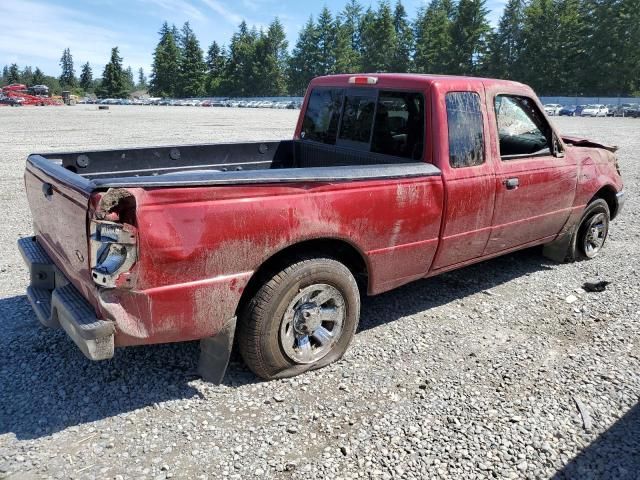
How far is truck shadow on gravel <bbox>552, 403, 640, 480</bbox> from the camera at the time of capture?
275 centimetres

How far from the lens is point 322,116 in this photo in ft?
16.7

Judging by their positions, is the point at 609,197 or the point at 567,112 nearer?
the point at 609,197

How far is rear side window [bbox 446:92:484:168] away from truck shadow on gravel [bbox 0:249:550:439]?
4.84 feet

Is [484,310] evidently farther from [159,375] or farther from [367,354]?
[159,375]

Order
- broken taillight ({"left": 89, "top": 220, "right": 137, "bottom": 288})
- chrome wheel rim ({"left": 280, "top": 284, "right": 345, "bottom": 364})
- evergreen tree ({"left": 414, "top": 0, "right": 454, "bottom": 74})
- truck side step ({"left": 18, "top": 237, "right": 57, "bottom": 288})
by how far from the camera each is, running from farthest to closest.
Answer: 1. evergreen tree ({"left": 414, "top": 0, "right": 454, "bottom": 74})
2. truck side step ({"left": 18, "top": 237, "right": 57, "bottom": 288})
3. chrome wheel rim ({"left": 280, "top": 284, "right": 345, "bottom": 364})
4. broken taillight ({"left": 89, "top": 220, "right": 137, "bottom": 288})

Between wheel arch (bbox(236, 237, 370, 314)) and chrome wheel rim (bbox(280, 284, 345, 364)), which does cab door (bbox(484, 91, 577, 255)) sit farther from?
chrome wheel rim (bbox(280, 284, 345, 364))

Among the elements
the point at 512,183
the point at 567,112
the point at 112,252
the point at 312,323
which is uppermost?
the point at 567,112

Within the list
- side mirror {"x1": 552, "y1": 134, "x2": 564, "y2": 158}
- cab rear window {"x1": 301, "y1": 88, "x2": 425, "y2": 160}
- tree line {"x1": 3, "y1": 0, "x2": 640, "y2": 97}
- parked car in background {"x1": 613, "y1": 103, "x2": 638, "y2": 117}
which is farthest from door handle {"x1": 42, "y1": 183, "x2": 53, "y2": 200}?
tree line {"x1": 3, "y1": 0, "x2": 640, "y2": 97}

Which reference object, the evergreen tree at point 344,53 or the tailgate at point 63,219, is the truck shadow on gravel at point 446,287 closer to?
the tailgate at point 63,219

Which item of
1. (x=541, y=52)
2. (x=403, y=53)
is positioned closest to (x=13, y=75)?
(x=403, y=53)

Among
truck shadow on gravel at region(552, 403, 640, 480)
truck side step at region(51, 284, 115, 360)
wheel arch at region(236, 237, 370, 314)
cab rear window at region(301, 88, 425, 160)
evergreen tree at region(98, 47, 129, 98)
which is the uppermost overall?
evergreen tree at region(98, 47, 129, 98)

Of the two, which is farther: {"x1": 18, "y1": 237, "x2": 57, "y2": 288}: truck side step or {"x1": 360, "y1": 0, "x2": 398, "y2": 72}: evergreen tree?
{"x1": 360, "y1": 0, "x2": 398, "y2": 72}: evergreen tree

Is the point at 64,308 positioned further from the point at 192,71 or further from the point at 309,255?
the point at 192,71

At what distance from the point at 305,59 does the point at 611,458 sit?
Answer: 111 meters
